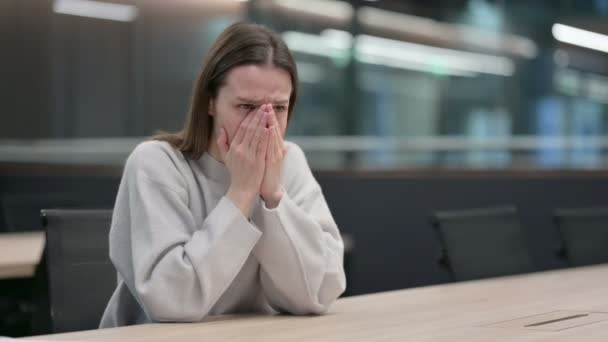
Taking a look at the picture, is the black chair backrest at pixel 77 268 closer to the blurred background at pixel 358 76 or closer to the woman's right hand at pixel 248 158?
the woman's right hand at pixel 248 158

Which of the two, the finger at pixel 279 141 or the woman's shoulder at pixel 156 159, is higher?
the finger at pixel 279 141

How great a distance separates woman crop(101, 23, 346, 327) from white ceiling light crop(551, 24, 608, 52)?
191 inches

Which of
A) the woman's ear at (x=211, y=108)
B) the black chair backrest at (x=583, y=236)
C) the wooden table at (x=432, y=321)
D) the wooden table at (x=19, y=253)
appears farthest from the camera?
the black chair backrest at (x=583, y=236)

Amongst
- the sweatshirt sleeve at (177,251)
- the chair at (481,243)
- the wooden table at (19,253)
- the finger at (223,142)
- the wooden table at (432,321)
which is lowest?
the wooden table at (19,253)

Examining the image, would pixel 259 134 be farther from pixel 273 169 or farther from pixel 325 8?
pixel 325 8

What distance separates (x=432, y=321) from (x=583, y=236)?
1.93 metres

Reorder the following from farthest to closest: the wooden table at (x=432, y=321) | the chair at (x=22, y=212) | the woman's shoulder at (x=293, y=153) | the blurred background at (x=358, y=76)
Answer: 1. the blurred background at (x=358, y=76)
2. the chair at (x=22, y=212)
3. the woman's shoulder at (x=293, y=153)
4. the wooden table at (x=432, y=321)

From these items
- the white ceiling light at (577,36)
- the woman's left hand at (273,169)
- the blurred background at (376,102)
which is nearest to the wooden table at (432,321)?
the woman's left hand at (273,169)

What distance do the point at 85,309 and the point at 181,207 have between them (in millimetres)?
370

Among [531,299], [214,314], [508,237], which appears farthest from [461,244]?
[214,314]

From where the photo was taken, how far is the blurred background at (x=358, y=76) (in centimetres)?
614

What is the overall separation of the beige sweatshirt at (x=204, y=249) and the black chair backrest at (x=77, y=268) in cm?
9

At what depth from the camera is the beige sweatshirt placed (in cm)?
180

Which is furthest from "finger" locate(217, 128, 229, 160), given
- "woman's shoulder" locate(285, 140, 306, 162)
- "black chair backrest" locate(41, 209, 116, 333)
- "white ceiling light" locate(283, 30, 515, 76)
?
"white ceiling light" locate(283, 30, 515, 76)
